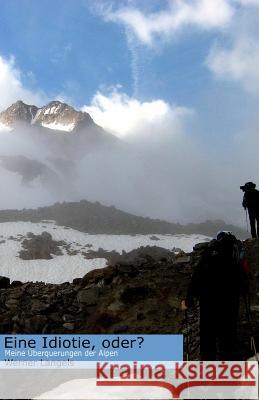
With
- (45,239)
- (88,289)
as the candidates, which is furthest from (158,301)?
(45,239)

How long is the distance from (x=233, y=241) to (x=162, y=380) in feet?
9.26

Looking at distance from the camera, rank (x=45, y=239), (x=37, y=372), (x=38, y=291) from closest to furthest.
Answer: (x=37, y=372) < (x=38, y=291) < (x=45, y=239)

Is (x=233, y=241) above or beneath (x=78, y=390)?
above

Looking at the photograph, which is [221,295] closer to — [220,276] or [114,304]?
[220,276]

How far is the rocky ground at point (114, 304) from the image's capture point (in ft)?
36.4

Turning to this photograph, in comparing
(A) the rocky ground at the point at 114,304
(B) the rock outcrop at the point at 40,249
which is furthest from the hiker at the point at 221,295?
(B) the rock outcrop at the point at 40,249

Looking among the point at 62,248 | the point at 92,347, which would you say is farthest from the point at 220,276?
the point at 62,248

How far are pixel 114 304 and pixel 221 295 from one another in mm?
6123

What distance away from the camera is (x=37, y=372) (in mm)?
9570

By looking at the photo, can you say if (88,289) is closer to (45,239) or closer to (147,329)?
(147,329)

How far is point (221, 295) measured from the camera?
7.09 metres

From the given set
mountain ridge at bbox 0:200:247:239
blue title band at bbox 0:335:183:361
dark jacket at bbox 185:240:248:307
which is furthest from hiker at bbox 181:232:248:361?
mountain ridge at bbox 0:200:247:239

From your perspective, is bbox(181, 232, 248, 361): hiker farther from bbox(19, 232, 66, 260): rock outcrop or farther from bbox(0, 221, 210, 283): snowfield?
bbox(19, 232, 66, 260): rock outcrop

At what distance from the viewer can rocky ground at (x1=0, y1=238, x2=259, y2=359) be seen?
11.1m
